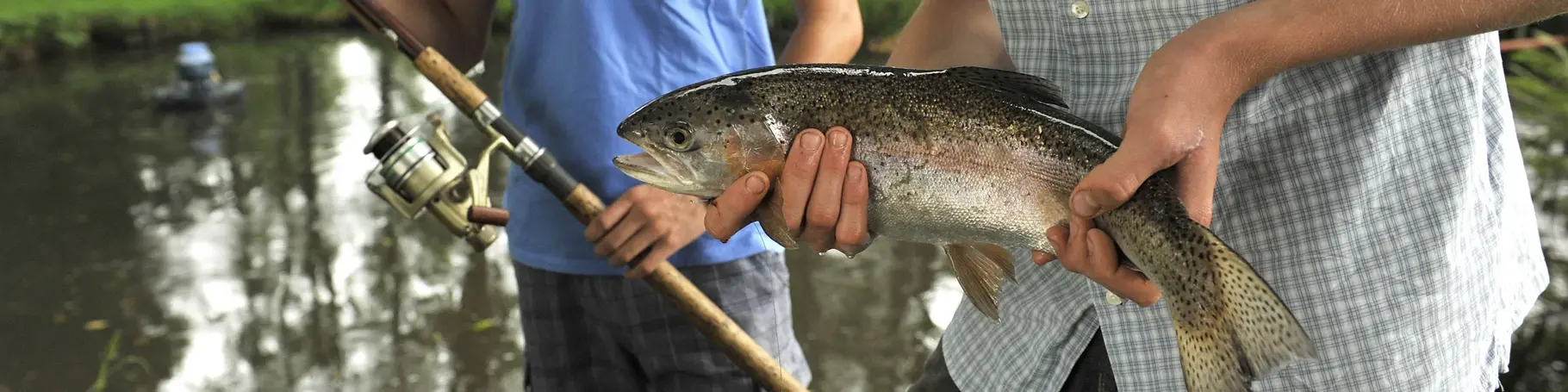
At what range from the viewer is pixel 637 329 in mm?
2559

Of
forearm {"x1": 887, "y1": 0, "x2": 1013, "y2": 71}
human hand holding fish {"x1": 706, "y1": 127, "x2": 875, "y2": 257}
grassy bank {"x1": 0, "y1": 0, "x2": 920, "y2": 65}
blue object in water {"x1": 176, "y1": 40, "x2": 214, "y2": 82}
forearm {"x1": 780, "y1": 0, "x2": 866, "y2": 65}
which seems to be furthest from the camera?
grassy bank {"x1": 0, "y1": 0, "x2": 920, "y2": 65}

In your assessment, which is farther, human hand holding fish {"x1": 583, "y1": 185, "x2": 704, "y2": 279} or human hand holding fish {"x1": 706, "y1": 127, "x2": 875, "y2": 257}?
human hand holding fish {"x1": 583, "y1": 185, "x2": 704, "y2": 279}

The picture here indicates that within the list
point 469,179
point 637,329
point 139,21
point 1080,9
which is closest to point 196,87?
point 139,21

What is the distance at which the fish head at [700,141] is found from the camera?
1.44 metres

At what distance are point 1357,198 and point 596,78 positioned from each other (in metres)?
1.50

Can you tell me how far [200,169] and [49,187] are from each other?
877 millimetres

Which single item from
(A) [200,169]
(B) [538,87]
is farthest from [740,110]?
(A) [200,169]

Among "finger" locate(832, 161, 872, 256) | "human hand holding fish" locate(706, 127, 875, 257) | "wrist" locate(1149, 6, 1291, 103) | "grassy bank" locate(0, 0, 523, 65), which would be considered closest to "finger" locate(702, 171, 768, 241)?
"human hand holding fish" locate(706, 127, 875, 257)

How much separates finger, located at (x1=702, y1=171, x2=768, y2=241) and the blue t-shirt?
0.95 meters

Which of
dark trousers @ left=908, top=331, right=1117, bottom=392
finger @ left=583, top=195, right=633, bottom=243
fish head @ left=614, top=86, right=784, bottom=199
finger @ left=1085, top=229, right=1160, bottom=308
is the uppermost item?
fish head @ left=614, top=86, right=784, bottom=199

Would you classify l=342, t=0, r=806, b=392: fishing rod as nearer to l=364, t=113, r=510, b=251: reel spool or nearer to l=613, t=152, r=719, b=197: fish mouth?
l=364, t=113, r=510, b=251: reel spool

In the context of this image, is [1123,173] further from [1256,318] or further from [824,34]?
[824,34]

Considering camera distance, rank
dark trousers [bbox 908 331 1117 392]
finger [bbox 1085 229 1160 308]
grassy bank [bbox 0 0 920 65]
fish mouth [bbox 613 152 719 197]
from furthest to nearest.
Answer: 1. grassy bank [bbox 0 0 920 65]
2. dark trousers [bbox 908 331 1117 392]
3. fish mouth [bbox 613 152 719 197]
4. finger [bbox 1085 229 1160 308]

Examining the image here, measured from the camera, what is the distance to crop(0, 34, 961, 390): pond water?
481 centimetres
